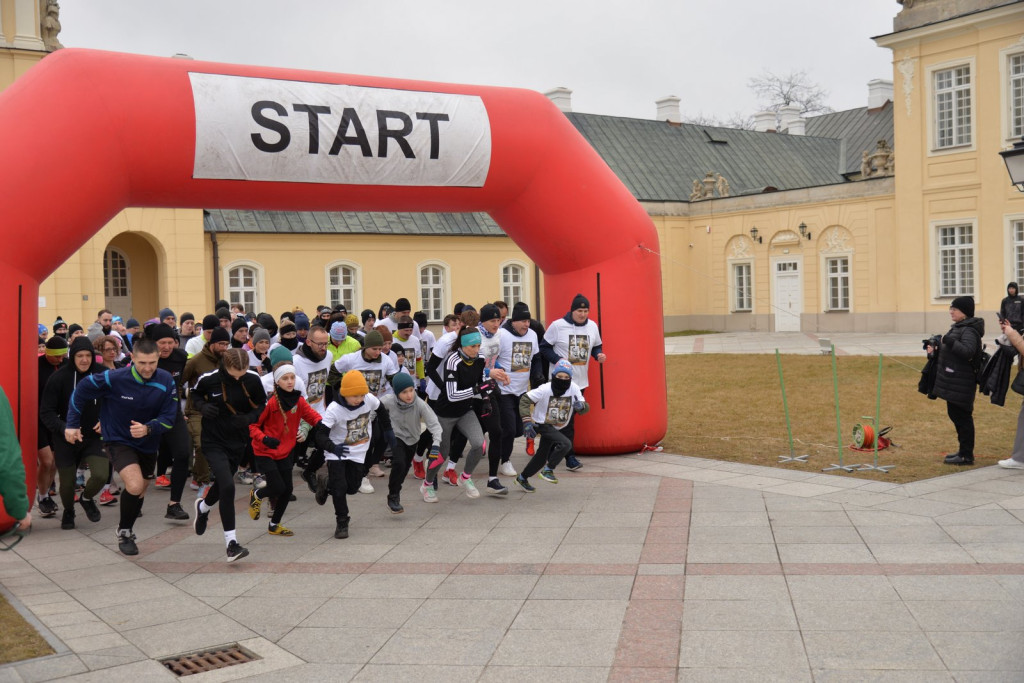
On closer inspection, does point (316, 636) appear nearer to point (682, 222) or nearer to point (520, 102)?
point (520, 102)

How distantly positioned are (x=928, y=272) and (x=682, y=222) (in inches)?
421

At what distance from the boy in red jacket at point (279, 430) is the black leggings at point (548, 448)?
8.13 feet

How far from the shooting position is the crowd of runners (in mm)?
8203

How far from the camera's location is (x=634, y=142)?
4359 cm

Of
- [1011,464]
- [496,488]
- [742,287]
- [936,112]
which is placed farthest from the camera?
[742,287]

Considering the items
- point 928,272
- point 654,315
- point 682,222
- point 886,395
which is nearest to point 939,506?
point 654,315

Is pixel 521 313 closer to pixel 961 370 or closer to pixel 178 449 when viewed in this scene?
pixel 178 449

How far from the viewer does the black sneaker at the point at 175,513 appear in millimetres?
9359

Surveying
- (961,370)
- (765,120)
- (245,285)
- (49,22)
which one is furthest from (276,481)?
(765,120)

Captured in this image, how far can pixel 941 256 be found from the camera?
103 feet

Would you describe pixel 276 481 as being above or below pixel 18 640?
above

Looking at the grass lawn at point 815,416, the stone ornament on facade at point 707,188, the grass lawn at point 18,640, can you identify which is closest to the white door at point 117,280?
the grass lawn at point 815,416

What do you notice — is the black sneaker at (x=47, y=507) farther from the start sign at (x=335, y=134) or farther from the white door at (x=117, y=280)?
the white door at (x=117, y=280)

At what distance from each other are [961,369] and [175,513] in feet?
26.2
